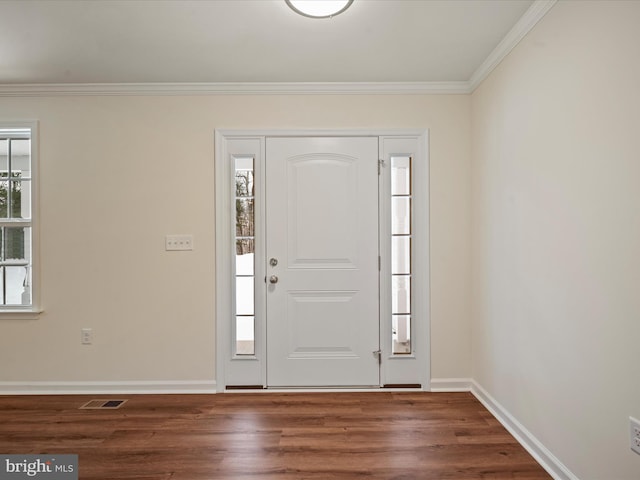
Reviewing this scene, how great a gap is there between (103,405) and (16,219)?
1672 millimetres

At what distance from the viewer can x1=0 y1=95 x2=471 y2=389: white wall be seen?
324 cm

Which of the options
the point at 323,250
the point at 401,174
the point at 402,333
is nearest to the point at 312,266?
the point at 323,250

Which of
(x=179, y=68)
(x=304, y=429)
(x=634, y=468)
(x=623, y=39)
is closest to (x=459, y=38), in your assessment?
(x=623, y=39)

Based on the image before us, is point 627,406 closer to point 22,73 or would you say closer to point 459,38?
point 459,38

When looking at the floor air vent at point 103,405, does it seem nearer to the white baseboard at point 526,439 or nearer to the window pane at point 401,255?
the window pane at point 401,255

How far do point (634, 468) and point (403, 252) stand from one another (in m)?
1.99

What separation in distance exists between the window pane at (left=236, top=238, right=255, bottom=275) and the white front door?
0.49ft

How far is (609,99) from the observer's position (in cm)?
165

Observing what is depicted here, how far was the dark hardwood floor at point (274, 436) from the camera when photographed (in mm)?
2145

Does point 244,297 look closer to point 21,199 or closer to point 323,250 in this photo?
point 323,250

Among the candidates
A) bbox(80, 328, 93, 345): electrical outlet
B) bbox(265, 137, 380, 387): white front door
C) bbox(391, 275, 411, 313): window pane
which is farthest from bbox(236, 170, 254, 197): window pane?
bbox(80, 328, 93, 345): electrical outlet

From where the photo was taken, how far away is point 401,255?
330 cm

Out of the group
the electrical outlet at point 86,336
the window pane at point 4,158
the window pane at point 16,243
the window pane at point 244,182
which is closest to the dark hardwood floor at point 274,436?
the electrical outlet at point 86,336

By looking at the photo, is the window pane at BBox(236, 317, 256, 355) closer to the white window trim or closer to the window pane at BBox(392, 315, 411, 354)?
the window pane at BBox(392, 315, 411, 354)
